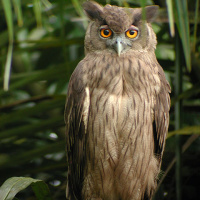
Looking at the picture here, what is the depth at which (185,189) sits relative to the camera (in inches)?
104

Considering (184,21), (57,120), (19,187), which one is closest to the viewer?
(184,21)

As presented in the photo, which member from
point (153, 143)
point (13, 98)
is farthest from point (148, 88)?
point (13, 98)

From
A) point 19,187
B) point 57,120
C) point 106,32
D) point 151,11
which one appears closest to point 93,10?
point 106,32

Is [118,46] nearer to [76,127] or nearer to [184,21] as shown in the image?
[76,127]

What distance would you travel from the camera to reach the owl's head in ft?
8.68

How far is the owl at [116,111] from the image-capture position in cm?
257

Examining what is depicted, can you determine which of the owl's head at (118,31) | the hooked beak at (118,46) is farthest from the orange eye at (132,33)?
the hooked beak at (118,46)

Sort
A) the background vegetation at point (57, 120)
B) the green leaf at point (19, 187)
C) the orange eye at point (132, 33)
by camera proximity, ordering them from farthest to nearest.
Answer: the orange eye at point (132, 33)
the background vegetation at point (57, 120)
the green leaf at point (19, 187)

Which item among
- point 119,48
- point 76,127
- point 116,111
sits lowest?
point 76,127

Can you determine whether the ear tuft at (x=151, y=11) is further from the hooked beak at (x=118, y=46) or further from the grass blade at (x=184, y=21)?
the grass blade at (x=184, y=21)

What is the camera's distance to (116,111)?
254cm

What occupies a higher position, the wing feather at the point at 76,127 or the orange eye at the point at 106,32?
the orange eye at the point at 106,32

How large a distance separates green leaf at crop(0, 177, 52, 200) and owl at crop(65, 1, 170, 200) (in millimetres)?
905

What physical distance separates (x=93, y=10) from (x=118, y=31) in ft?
0.92
